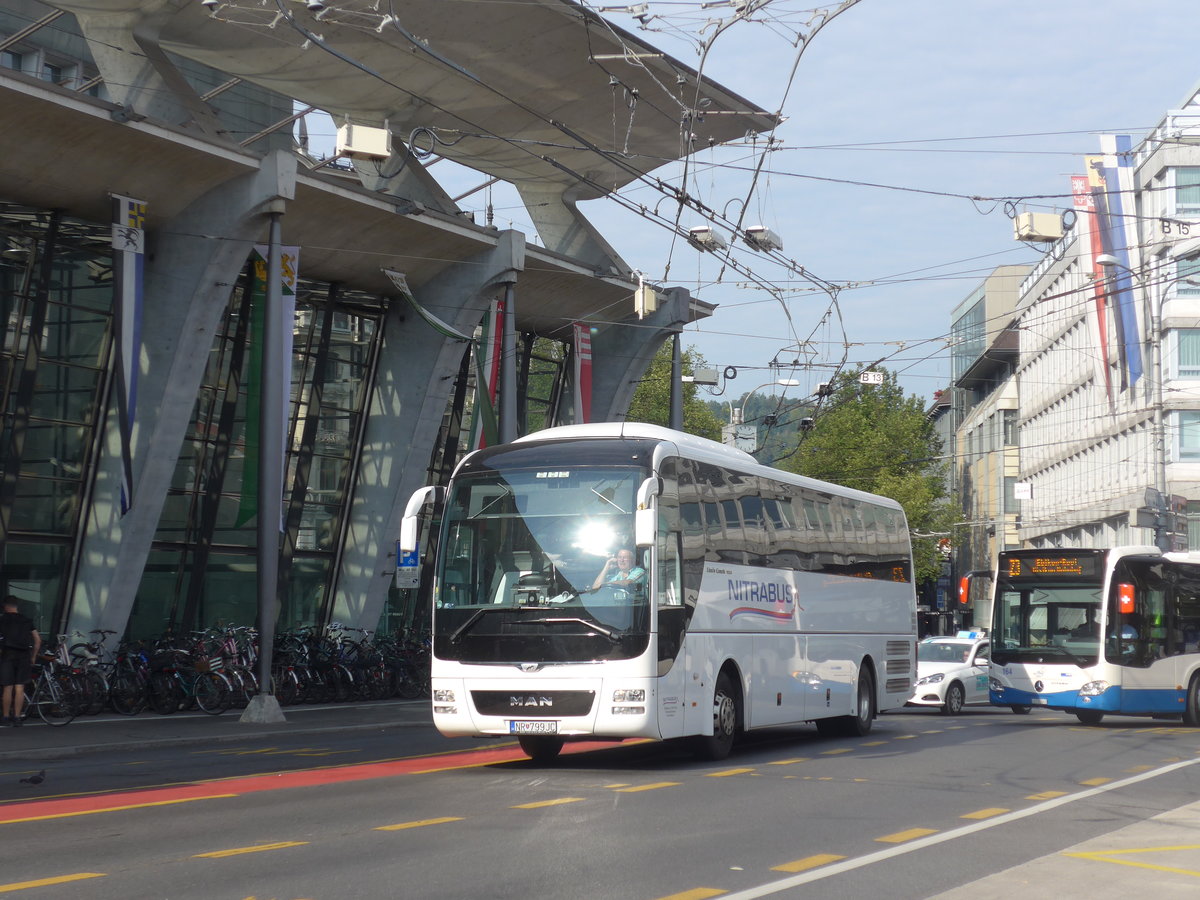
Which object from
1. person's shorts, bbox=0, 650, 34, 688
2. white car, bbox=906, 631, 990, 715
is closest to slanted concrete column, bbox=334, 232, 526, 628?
white car, bbox=906, 631, 990, 715

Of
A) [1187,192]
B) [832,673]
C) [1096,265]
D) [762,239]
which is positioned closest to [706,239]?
[762,239]

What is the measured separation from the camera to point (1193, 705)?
2417cm

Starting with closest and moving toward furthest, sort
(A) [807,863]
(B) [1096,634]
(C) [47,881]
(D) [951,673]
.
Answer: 1. (C) [47,881]
2. (A) [807,863]
3. (B) [1096,634]
4. (D) [951,673]

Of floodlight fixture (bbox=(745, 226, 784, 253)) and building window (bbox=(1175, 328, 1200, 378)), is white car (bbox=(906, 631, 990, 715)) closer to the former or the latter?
floodlight fixture (bbox=(745, 226, 784, 253))

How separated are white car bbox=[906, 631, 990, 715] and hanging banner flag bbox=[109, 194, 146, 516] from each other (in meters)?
14.8

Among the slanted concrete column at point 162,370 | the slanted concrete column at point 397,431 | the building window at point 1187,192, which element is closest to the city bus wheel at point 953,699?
the slanted concrete column at point 397,431

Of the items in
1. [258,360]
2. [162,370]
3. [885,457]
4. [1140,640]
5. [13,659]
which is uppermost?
[885,457]

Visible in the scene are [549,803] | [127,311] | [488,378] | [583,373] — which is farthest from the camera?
[583,373]

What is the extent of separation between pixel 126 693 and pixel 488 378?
413 inches

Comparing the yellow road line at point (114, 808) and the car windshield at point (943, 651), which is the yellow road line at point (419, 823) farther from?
the car windshield at point (943, 651)

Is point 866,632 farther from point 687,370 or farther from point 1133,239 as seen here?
point 687,370

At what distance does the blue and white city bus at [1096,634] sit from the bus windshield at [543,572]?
37.4ft

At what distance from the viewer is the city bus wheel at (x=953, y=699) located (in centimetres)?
2934

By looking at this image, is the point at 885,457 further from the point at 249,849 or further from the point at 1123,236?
the point at 249,849
